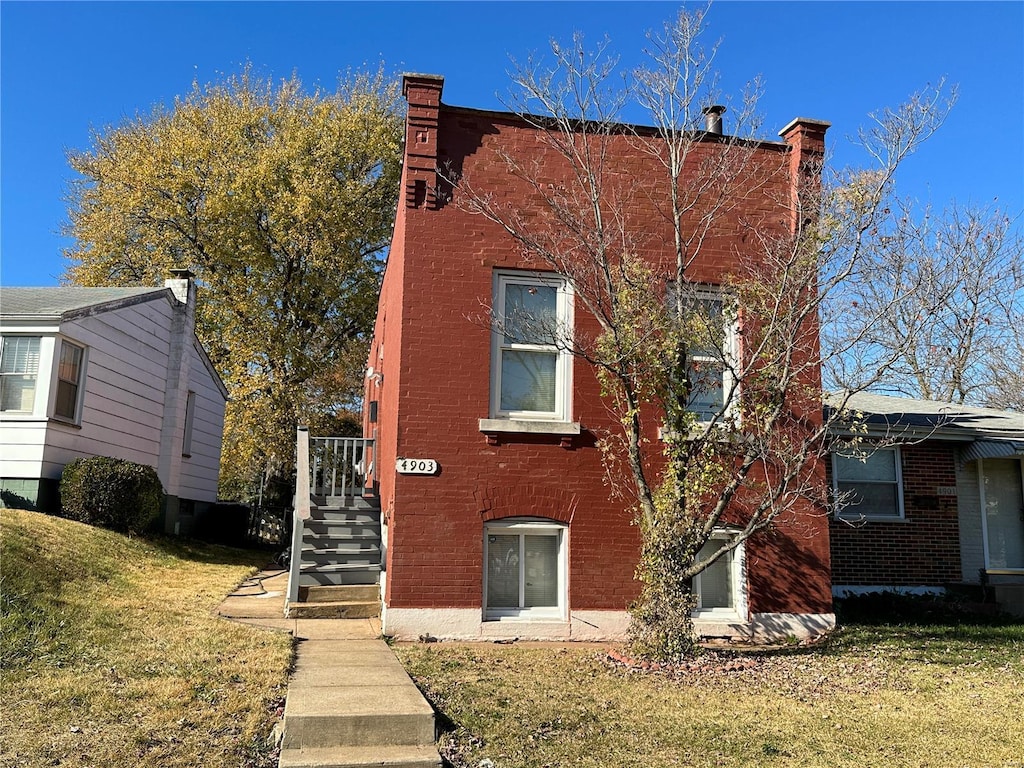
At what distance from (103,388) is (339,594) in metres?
7.33

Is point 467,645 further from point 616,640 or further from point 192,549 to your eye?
point 192,549

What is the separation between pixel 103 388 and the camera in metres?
14.3

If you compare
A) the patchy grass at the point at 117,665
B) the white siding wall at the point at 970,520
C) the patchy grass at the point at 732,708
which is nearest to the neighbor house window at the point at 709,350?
the patchy grass at the point at 732,708

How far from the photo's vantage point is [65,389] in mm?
13320

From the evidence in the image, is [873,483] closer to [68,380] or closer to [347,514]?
[347,514]

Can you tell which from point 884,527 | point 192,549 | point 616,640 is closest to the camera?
point 616,640

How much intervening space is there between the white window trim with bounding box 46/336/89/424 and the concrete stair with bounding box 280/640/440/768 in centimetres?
891

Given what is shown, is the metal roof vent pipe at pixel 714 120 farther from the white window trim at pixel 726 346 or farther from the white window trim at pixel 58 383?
the white window trim at pixel 58 383

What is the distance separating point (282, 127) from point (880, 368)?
22294 millimetres

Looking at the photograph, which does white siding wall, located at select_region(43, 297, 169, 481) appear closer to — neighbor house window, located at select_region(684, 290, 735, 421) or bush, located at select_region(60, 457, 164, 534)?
bush, located at select_region(60, 457, 164, 534)

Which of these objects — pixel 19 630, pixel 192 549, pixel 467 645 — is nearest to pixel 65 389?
pixel 192 549

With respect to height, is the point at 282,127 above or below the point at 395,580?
above

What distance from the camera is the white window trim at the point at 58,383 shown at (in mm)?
12734

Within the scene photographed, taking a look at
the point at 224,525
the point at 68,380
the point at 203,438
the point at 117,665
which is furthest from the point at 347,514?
the point at 224,525
